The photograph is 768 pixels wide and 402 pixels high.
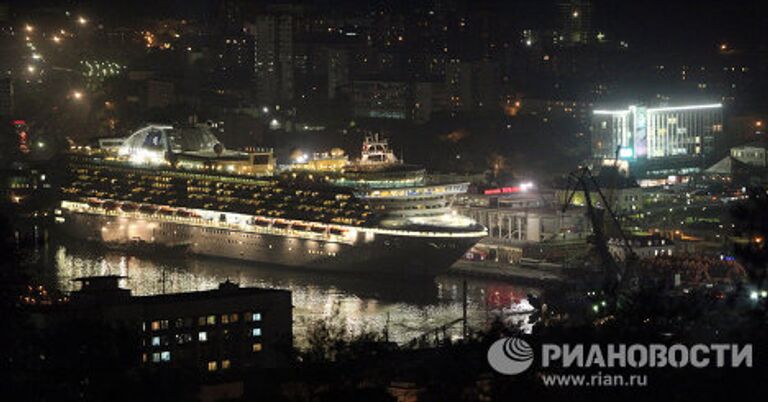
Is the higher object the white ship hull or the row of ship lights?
the row of ship lights

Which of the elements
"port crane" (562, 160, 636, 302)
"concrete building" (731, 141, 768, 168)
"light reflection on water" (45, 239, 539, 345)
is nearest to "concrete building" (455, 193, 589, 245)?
"port crane" (562, 160, 636, 302)

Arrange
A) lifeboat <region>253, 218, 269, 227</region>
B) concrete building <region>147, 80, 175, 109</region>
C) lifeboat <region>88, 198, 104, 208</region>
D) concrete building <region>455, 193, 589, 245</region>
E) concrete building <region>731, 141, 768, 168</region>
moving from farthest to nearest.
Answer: concrete building <region>147, 80, 175, 109</region>
concrete building <region>731, 141, 768, 168</region>
lifeboat <region>88, 198, 104, 208</region>
concrete building <region>455, 193, 589, 245</region>
lifeboat <region>253, 218, 269, 227</region>

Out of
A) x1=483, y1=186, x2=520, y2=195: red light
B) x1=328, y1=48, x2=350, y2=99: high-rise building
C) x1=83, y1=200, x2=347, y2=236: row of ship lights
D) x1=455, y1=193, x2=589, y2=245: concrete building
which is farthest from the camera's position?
x1=328, y1=48, x2=350, y2=99: high-rise building

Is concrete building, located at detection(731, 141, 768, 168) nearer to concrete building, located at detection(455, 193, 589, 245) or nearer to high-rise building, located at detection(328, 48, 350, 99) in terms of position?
concrete building, located at detection(455, 193, 589, 245)

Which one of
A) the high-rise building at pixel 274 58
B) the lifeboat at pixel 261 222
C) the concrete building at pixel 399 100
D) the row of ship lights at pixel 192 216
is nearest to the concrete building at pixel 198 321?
the row of ship lights at pixel 192 216

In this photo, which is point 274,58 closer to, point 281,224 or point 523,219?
point 523,219

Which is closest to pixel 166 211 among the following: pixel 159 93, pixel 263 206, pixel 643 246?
pixel 263 206
